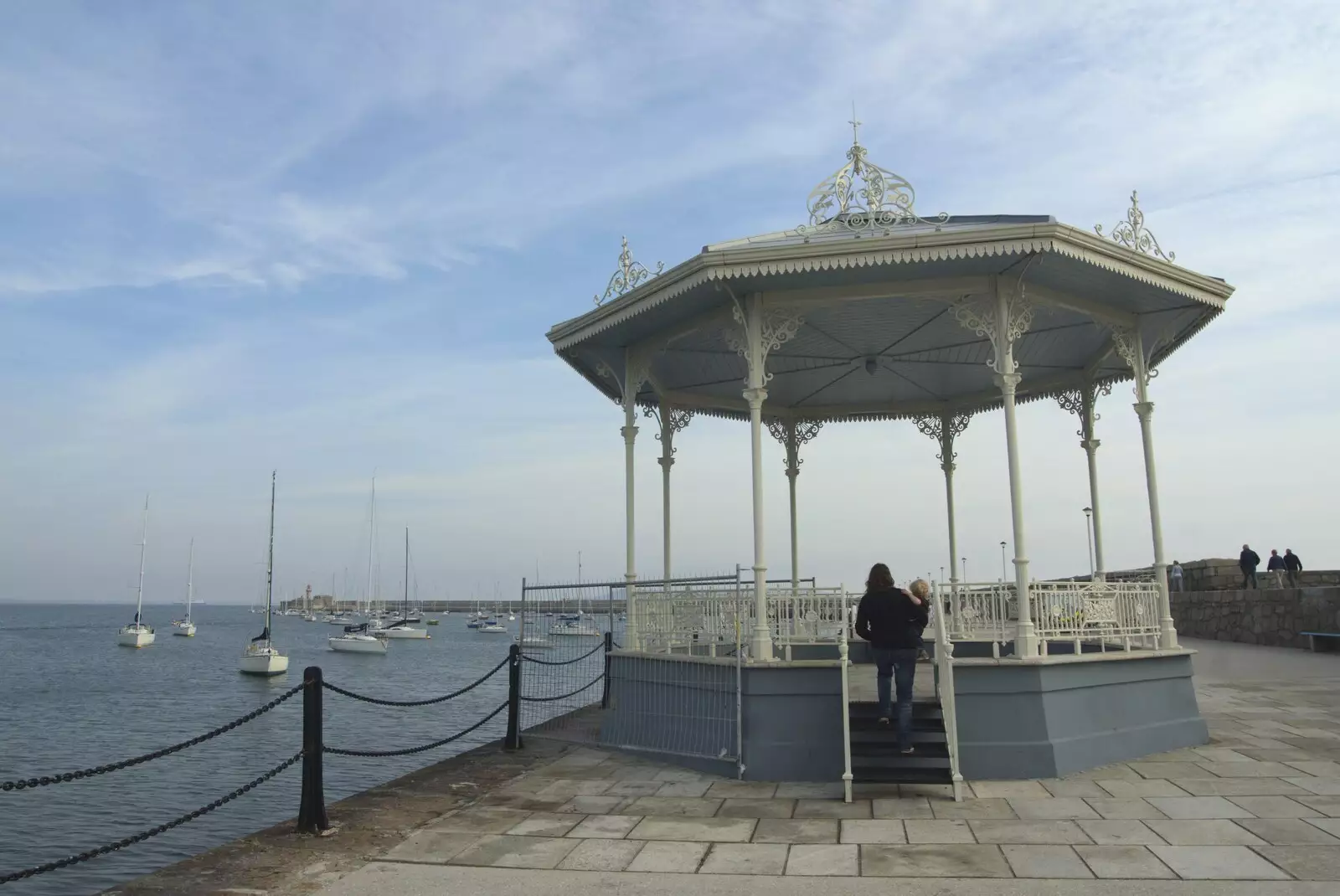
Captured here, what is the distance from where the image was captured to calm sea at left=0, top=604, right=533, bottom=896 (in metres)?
12.4

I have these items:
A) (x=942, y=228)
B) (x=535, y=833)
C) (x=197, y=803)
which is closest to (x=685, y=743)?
(x=535, y=833)

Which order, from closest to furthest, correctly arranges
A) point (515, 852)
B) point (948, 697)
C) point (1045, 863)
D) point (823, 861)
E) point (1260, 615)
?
point (1045, 863) < point (823, 861) < point (515, 852) < point (948, 697) < point (1260, 615)

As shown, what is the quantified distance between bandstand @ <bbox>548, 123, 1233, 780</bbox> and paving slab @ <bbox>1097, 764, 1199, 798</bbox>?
53cm

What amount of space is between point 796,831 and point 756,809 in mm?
789

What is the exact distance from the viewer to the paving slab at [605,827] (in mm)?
6887

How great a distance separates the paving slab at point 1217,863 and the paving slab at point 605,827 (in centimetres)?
357

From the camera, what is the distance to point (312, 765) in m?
7.21

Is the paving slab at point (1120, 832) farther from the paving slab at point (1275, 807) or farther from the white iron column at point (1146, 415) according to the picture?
the white iron column at point (1146, 415)

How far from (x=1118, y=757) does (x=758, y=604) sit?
3765 millimetres

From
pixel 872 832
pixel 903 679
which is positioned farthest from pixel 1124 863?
pixel 903 679

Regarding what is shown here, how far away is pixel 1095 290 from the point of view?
10273 mm

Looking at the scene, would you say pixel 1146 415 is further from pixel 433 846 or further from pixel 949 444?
pixel 433 846

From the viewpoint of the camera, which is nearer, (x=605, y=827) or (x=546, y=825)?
(x=605, y=827)

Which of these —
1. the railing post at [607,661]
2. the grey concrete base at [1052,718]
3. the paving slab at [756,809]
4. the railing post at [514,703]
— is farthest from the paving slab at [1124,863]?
the railing post at [514,703]
